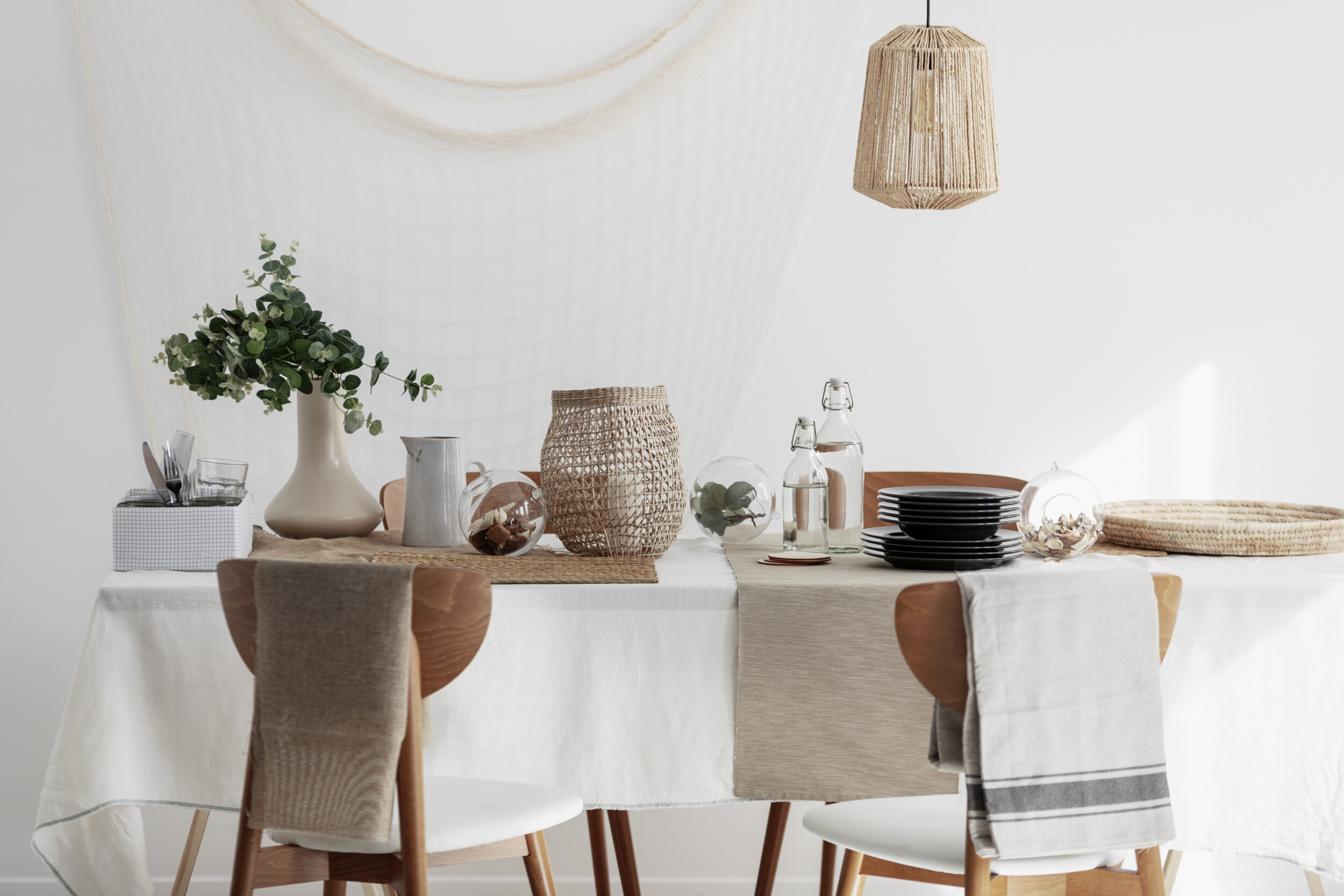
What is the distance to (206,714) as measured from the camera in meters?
1.43

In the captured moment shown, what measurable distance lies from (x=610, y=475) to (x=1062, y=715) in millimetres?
716

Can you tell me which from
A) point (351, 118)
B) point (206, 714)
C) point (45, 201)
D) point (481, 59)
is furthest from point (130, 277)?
point (206, 714)

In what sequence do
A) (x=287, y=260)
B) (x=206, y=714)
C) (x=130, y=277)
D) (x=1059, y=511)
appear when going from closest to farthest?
(x=206, y=714) < (x=1059, y=511) < (x=287, y=260) < (x=130, y=277)

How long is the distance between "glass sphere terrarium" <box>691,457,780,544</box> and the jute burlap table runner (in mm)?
156

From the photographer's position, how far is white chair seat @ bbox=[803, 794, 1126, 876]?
1229 mm

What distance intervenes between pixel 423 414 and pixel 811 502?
4.40 ft

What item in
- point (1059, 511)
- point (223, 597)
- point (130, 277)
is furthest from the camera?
point (130, 277)

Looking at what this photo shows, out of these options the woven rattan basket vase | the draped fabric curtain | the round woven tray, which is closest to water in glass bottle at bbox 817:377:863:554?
the woven rattan basket vase

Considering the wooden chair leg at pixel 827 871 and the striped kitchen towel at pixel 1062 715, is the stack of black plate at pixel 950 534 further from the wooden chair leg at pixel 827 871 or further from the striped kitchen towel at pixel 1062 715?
the wooden chair leg at pixel 827 871

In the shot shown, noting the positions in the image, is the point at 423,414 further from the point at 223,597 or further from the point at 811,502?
the point at 223,597

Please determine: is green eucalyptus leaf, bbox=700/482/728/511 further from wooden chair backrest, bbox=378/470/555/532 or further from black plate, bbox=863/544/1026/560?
wooden chair backrest, bbox=378/470/555/532

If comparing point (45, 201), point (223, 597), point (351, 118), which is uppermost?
point (351, 118)

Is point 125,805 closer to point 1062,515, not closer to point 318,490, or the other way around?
point 318,490

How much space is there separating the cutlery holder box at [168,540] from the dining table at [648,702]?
88mm
